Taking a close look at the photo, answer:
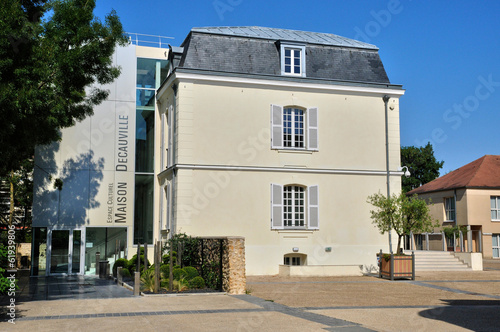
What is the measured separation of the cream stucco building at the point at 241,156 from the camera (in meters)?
21.7

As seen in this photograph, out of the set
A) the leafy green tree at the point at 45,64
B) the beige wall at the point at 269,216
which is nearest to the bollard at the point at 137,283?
the leafy green tree at the point at 45,64

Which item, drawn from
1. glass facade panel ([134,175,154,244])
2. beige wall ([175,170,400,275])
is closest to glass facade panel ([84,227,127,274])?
glass facade panel ([134,175,154,244])

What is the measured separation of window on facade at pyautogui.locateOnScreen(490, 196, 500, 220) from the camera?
36.3 m

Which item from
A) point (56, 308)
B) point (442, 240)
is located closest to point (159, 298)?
point (56, 308)

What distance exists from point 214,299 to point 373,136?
522 inches

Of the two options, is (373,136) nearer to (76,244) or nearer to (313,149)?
(313,149)

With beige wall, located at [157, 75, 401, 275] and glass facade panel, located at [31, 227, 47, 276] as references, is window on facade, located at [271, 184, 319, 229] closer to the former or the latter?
beige wall, located at [157, 75, 401, 275]

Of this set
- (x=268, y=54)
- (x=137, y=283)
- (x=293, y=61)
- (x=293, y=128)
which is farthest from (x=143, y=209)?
(x=137, y=283)

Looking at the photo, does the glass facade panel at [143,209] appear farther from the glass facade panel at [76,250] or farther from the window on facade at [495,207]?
the window on facade at [495,207]

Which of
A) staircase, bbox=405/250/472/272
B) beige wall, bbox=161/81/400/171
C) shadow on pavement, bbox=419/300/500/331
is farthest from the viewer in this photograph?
staircase, bbox=405/250/472/272

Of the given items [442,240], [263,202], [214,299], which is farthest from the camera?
[442,240]

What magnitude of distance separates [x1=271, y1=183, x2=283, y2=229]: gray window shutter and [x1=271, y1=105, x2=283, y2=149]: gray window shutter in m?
1.73

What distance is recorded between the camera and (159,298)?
44.8 ft

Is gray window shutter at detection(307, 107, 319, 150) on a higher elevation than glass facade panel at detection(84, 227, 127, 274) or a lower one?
higher
